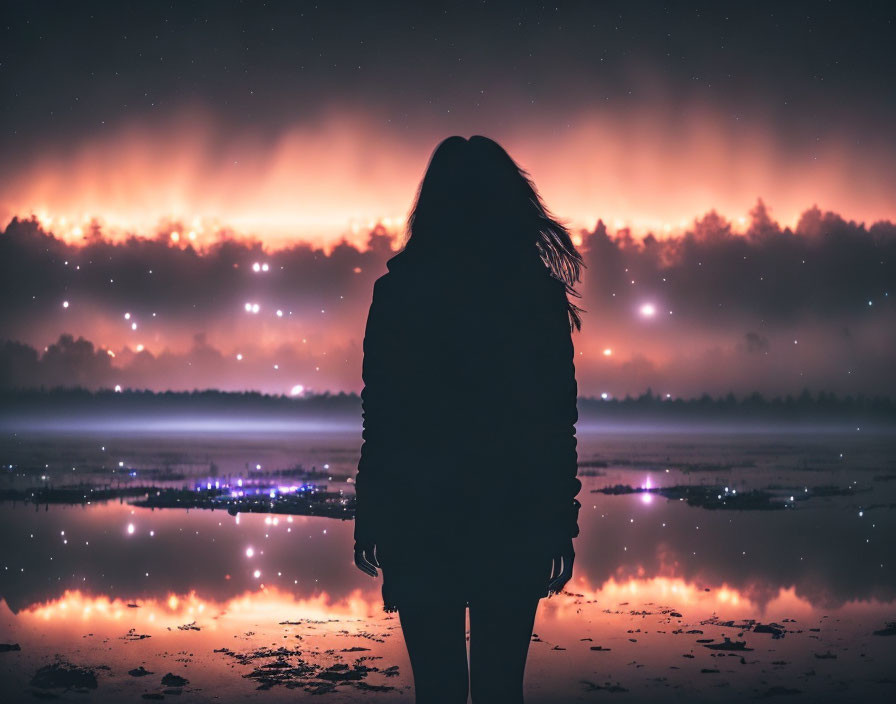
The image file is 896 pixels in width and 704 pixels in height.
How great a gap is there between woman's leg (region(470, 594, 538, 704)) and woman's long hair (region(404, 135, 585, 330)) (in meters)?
1.75

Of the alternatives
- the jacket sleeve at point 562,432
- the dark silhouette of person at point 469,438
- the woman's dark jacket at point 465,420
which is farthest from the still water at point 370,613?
the jacket sleeve at point 562,432

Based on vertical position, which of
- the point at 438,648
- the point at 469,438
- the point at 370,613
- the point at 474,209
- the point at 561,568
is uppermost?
the point at 474,209

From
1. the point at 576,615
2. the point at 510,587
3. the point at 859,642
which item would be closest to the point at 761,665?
the point at 859,642

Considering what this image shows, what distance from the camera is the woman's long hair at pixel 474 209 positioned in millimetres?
4234

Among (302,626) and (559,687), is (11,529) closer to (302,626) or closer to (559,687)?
(302,626)

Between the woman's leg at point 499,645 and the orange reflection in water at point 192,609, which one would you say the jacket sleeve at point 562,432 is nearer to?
the woman's leg at point 499,645

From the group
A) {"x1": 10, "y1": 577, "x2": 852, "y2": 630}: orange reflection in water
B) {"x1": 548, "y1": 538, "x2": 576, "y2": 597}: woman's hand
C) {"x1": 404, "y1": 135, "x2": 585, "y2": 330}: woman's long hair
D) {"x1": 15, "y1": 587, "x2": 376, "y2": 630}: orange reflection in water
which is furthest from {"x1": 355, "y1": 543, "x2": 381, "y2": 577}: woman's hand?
{"x1": 10, "y1": 577, "x2": 852, "y2": 630}: orange reflection in water

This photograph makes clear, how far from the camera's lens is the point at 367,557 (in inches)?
169

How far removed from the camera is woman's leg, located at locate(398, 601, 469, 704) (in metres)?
3.98

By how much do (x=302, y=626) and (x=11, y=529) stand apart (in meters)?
24.6

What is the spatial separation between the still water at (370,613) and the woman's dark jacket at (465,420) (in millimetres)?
8931

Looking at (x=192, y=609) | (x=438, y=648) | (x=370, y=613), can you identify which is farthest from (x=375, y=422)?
(x=192, y=609)

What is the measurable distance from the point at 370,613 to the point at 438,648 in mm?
14676

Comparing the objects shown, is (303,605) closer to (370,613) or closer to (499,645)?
(370,613)
